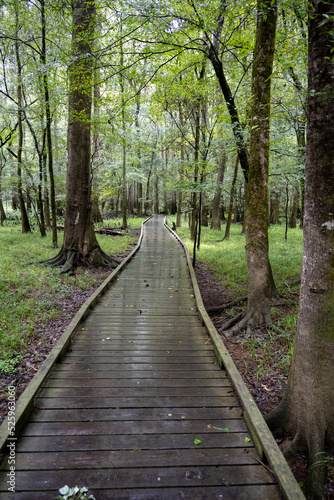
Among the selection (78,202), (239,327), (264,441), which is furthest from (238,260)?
(264,441)

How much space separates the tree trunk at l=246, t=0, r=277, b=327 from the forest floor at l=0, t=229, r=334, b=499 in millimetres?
619

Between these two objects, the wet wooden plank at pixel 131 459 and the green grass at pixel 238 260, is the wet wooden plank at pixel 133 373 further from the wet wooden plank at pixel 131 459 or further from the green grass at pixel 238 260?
the green grass at pixel 238 260

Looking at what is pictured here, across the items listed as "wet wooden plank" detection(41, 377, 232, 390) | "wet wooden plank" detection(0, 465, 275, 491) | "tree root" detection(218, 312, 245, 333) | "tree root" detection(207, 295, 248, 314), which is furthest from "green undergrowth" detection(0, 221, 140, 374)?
"tree root" detection(218, 312, 245, 333)

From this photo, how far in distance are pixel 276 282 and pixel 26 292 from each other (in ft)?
22.2

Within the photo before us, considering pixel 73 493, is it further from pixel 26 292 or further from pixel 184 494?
pixel 26 292

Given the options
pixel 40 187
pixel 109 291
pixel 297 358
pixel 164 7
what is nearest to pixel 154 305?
pixel 109 291

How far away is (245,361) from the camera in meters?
4.82

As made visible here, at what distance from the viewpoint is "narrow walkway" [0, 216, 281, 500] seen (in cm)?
235

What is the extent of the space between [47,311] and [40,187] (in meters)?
A: 12.1

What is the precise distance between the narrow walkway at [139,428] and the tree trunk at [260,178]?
1500mm

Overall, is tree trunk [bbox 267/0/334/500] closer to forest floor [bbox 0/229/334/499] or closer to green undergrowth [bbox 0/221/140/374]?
forest floor [bbox 0/229/334/499]

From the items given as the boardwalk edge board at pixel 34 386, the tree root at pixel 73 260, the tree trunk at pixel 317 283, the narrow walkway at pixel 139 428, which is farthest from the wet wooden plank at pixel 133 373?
the tree root at pixel 73 260

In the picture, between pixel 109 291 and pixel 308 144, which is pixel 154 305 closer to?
pixel 109 291

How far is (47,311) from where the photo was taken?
625cm
